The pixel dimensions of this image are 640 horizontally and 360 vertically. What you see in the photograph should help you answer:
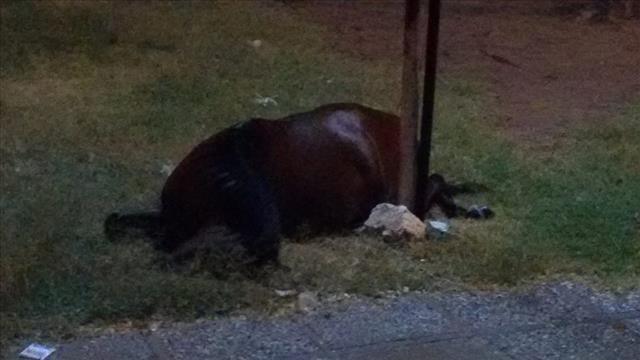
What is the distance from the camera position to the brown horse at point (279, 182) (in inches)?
247

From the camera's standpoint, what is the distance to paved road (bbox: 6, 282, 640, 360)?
5.16m

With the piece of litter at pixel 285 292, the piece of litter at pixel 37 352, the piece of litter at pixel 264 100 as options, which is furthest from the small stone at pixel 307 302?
the piece of litter at pixel 264 100

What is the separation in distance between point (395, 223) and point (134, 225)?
1.20 m

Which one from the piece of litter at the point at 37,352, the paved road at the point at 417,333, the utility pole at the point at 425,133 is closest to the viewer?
the piece of litter at the point at 37,352

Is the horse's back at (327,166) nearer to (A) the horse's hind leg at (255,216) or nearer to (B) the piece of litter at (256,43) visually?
(A) the horse's hind leg at (255,216)

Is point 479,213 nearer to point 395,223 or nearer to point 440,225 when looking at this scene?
point 440,225

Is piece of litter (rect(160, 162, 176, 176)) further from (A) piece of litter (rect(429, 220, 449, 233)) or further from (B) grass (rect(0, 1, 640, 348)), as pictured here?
(A) piece of litter (rect(429, 220, 449, 233))

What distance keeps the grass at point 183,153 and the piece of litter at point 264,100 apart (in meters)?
0.06

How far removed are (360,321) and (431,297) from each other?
0.44m

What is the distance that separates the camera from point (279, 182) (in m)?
6.60

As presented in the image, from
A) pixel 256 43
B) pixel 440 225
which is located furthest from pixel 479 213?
pixel 256 43

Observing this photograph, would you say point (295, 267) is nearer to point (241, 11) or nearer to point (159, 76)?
point (159, 76)

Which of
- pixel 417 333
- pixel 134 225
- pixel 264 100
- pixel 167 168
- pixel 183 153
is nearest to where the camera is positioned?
pixel 417 333

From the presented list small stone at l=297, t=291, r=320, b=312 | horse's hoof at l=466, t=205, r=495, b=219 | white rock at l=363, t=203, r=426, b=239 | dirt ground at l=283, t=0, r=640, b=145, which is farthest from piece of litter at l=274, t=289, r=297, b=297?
dirt ground at l=283, t=0, r=640, b=145
